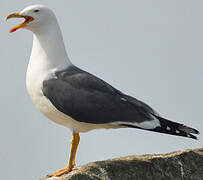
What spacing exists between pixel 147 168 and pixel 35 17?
2.98 m

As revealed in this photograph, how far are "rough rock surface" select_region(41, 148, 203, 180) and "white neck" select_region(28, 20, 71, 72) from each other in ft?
5.59

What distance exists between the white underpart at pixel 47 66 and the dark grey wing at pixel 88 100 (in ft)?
0.37

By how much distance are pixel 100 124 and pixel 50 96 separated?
881 mm

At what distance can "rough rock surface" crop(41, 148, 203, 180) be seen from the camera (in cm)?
881

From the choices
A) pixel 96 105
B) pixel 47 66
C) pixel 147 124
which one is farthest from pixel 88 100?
pixel 147 124

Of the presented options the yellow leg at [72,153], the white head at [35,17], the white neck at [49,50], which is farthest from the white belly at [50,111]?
the white head at [35,17]

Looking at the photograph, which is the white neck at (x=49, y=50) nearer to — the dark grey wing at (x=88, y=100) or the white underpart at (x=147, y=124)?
the dark grey wing at (x=88, y=100)

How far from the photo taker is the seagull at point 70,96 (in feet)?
29.7

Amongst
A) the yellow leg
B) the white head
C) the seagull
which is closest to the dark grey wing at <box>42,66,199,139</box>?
the seagull

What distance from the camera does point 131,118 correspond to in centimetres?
917

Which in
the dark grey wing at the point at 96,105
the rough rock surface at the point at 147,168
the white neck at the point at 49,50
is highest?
the white neck at the point at 49,50

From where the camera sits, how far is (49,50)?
9.51m

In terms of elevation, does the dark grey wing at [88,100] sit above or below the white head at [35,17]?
below

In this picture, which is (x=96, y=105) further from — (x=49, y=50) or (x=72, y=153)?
(x=49, y=50)
